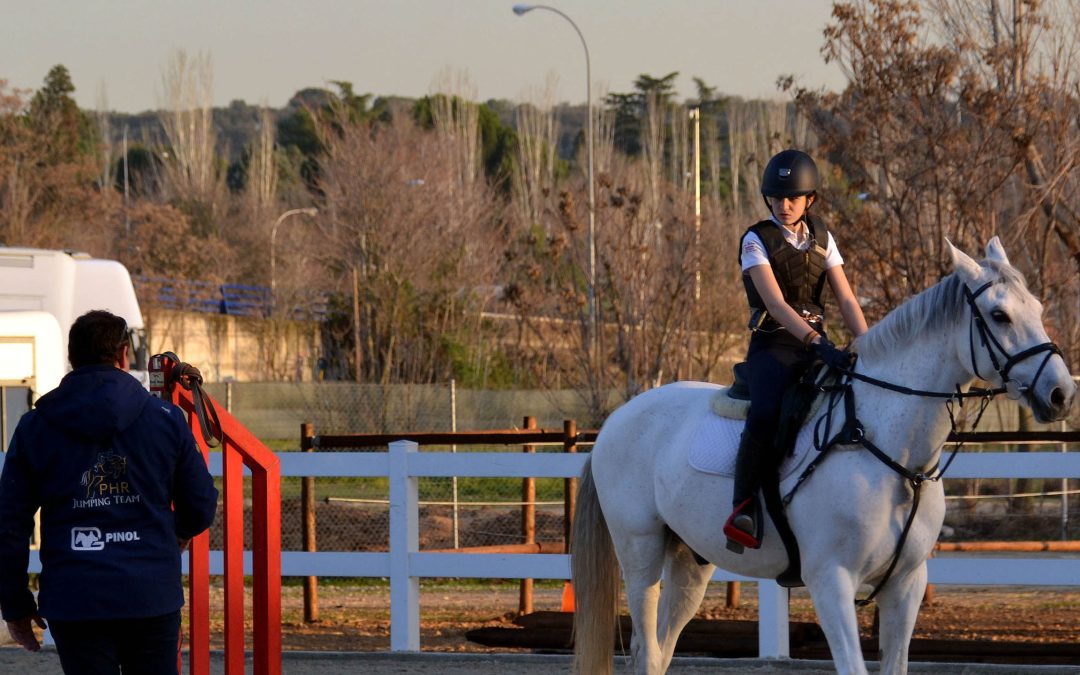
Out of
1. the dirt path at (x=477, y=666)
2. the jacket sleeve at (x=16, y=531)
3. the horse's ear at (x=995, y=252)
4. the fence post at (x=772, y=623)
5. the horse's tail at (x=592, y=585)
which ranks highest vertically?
the horse's ear at (x=995, y=252)

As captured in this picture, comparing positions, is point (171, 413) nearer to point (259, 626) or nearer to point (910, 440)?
point (259, 626)

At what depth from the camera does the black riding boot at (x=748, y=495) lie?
235 inches

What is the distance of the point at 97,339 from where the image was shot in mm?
4492

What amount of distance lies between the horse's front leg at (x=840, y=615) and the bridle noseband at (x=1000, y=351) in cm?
96

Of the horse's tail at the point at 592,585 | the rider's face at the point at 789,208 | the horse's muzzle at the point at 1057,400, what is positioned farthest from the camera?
the horse's tail at the point at 592,585

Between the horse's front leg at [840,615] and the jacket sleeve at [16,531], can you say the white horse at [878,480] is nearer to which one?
the horse's front leg at [840,615]

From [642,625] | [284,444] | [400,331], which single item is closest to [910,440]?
[642,625]

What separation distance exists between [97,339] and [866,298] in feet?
48.6

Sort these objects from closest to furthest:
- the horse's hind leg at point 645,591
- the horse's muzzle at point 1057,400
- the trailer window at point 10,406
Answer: the horse's muzzle at point 1057,400 < the horse's hind leg at point 645,591 < the trailer window at point 10,406

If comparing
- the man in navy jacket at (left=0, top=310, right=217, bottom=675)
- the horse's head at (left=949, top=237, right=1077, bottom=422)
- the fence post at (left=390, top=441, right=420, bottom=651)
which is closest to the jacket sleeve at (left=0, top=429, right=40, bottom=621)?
the man in navy jacket at (left=0, top=310, right=217, bottom=675)

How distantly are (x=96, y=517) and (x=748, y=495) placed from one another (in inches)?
107

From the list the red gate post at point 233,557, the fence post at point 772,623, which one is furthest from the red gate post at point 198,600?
the fence post at point 772,623

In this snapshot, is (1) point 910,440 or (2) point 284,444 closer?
(1) point 910,440

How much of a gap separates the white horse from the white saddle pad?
0.17 ft
